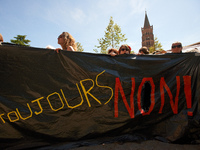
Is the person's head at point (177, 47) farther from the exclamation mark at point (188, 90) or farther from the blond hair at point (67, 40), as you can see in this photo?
the blond hair at point (67, 40)

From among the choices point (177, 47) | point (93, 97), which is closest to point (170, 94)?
point (177, 47)

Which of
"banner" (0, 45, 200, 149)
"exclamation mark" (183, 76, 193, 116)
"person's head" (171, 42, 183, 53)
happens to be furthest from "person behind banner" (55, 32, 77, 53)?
"exclamation mark" (183, 76, 193, 116)

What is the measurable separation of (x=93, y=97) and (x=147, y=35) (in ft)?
215

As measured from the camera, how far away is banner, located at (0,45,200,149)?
212 cm

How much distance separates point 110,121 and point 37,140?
1409 mm

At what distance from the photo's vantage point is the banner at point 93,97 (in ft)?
6.96

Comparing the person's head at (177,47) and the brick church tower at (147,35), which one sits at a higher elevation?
the brick church tower at (147,35)

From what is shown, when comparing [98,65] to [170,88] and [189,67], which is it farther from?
[189,67]

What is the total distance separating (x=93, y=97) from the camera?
7.73 feet

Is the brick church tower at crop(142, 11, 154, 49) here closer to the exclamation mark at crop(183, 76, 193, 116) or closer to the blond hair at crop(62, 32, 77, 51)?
the exclamation mark at crop(183, 76, 193, 116)

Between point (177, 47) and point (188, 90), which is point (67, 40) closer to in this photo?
point (177, 47)

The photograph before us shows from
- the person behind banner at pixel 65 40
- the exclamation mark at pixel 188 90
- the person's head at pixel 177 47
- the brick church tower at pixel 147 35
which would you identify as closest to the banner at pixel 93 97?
the exclamation mark at pixel 188 90

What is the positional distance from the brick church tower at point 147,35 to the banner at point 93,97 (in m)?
61.2

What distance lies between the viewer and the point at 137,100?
2.46 m
